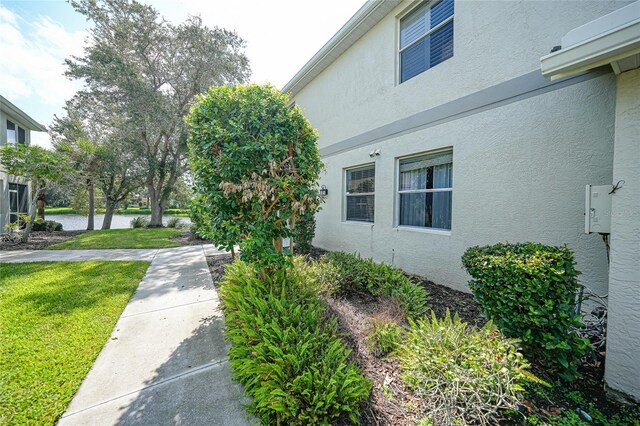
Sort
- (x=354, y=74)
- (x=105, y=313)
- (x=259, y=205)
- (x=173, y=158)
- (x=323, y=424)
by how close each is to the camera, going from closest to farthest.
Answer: (x=323, y=424)
(x=259, y=205)
(x=105, y=313)
(x=354, y=74)
(x=173, y=158)

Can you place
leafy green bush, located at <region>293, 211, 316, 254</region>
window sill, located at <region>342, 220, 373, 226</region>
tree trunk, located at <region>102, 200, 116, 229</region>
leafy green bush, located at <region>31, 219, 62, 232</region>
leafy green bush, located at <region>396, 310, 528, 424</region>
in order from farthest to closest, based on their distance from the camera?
tree trunk, located at <region>102, 200, 116, 229</region> < leafy green bush, located at <region>31, 219, 62, 232</region> < leafy green bush, located at <region>293, 211, 316, 254</region> < window sill, located at <region>342, 220, 373, 226</region> < leafy green bush, located at <region>396, 310, 528, 424</region>

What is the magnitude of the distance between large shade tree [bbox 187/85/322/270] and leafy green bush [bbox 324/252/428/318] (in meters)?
1.67

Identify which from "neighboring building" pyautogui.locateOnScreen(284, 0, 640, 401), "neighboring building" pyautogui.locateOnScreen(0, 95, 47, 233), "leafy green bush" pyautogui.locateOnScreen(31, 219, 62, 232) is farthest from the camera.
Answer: "leafy green bush" pyautogui.locateOnScreen(31, 219, 62, 232)

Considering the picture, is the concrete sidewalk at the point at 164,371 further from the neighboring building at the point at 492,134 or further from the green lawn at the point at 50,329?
the neighboring building at the point at 492,134

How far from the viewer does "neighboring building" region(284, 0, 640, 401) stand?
2463 mm

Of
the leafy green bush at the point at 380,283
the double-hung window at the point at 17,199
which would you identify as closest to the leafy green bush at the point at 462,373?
the leafy green bush at the point at 380,283

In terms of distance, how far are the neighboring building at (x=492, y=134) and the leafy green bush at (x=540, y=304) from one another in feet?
1.20

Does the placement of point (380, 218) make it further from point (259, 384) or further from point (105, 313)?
point (105, 313)

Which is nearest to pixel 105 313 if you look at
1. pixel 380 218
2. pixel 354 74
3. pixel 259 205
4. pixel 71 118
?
pixel 259 205

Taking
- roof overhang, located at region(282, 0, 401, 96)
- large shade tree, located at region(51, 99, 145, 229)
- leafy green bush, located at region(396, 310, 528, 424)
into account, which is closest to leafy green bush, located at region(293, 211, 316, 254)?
roof overhang, located at region(282, 0, 401, 96)

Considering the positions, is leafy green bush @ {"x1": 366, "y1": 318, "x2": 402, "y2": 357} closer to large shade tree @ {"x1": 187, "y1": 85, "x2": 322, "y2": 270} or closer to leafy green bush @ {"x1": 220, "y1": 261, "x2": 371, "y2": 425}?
leafy green bush @ {"x1": 220, "y1": 261, "x2": 371, "y2": 425}

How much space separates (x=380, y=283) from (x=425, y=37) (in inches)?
220

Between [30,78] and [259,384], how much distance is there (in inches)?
456

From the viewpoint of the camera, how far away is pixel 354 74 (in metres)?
7.71
